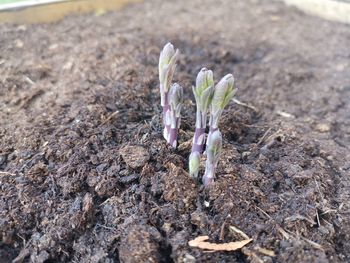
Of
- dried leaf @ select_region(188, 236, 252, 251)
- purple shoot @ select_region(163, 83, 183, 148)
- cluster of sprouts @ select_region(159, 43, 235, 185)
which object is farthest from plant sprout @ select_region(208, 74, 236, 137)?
dried leaf @ select_region(188, 236, 252, 251)

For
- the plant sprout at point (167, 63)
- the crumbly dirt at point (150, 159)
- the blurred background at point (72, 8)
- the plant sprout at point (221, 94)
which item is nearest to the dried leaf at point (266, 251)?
the crumbly dirt at point (150, 159)

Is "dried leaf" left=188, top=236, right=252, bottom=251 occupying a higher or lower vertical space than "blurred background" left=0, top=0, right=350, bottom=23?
lower

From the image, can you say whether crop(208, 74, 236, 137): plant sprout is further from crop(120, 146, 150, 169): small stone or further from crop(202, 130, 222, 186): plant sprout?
crop(120, 146, 150, 169): small stone

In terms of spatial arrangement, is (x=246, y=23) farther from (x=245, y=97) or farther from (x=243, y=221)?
(x=243, y=221)

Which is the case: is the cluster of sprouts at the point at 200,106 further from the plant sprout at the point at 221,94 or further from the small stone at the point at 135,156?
the small stone at the point at 135,156

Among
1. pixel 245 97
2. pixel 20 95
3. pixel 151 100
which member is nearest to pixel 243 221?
pixel 151 100

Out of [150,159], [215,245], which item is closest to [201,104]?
[150,159]
